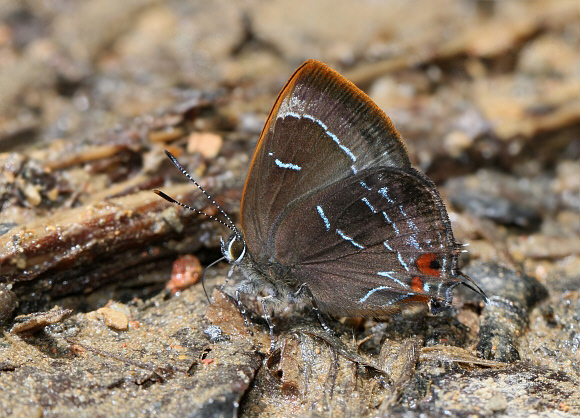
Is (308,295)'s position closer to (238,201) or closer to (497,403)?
(238,201)

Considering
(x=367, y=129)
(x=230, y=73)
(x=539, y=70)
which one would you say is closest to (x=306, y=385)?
(x=367, y=129)

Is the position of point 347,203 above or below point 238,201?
below

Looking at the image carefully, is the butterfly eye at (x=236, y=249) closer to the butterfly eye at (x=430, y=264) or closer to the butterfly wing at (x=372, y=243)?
the butterfly wing at (x=372, y=243)

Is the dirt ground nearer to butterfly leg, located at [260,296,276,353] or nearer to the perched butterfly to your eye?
butterfly leg, located at [260,296,276,353]

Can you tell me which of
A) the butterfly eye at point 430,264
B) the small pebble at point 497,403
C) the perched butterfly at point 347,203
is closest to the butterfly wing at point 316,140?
the perched butterfly at point 347,203

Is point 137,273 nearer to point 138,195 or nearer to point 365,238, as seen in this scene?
point 138,195

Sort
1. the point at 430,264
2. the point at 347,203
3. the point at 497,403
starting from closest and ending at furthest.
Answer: the point at 497,403 → the point at 430,264 → the point at 347,203

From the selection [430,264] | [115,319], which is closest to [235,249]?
[115,319]

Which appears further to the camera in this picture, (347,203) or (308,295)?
(308,295)
